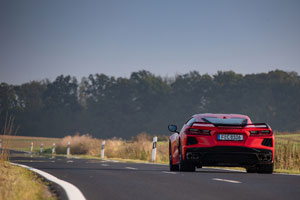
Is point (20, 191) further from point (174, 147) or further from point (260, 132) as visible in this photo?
point (174, 147)

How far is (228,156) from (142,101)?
104m

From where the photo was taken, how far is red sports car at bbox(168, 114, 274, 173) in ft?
44.6

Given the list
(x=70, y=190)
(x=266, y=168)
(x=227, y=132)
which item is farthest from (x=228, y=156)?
(x=70, y=190)

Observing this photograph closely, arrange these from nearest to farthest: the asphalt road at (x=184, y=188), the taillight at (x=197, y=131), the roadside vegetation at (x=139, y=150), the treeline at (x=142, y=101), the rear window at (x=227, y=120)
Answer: the asphalt road at (x=184, y=188)
the taillight at (x=197, y=131)
the rear window at (x=227, y=120)
the roadside vegetation at (x=139, y=150)
the treeline at (x=142, y=101)

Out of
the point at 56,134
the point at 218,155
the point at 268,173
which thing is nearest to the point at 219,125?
the point at 218,155

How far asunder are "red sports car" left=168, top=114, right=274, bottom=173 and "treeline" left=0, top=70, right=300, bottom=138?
87.3 m

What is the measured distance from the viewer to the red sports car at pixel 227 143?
13586 millimetres

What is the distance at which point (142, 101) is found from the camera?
118 metres

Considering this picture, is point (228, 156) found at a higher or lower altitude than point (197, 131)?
lower

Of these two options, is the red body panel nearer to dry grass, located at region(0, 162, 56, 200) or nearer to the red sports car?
the red sports car

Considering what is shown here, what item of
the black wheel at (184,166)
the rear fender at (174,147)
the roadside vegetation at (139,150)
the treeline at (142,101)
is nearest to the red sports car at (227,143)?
the black wheel at (184,166)

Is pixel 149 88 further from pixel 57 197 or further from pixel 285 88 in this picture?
pixel 57 197

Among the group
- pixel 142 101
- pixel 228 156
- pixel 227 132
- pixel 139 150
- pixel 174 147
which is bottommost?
pixel 228 156

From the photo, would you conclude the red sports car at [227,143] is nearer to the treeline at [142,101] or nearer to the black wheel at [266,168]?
the black wheel at [266,168]
